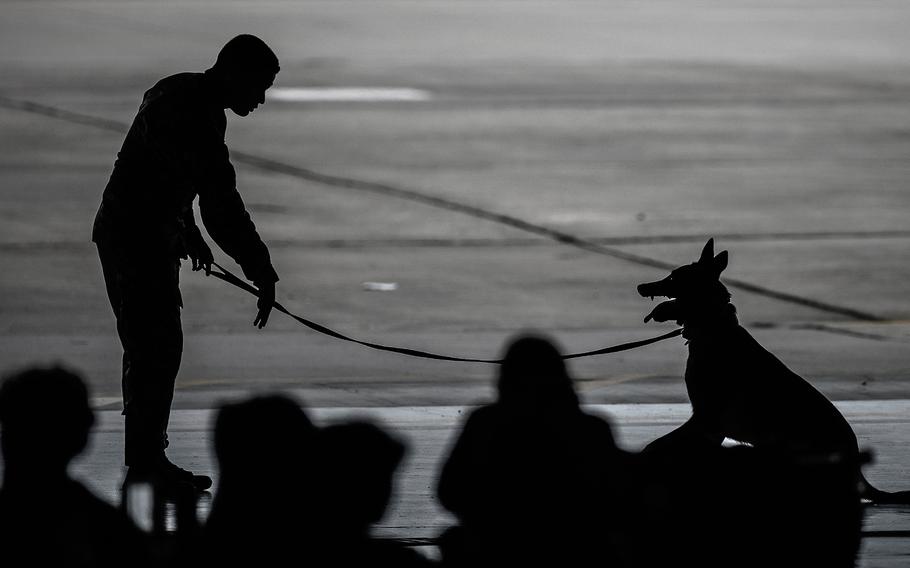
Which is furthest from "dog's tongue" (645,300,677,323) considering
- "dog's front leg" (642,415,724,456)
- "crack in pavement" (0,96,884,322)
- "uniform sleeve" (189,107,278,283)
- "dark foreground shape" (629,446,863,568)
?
"crack in pavement" (0,96,884,322)

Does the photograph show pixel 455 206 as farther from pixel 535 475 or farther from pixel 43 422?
pixel 43 422

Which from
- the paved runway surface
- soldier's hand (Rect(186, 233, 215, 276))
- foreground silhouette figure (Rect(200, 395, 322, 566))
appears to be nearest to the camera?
foreground silhouette figure (Rect(200, 395, 322, 566))

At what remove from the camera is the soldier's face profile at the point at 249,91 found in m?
6.54

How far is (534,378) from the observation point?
4.61m

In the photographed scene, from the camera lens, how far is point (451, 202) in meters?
14.5

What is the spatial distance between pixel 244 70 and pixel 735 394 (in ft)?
7.62

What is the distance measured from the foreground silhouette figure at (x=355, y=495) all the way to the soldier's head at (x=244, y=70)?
2.66 m

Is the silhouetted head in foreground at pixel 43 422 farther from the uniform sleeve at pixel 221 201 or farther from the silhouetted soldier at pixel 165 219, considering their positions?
the uniform sleeve at pixel 221 201

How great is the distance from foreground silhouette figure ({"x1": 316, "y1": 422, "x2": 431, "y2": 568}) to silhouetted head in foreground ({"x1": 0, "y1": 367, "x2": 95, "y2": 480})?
0.62m

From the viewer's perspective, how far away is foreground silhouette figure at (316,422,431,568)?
13.4ft

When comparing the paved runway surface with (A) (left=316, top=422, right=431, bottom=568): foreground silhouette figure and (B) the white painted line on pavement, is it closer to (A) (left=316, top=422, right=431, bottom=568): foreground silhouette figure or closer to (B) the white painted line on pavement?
(B) the white painted line on pavement

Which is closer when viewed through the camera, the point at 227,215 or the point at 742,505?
the point at 742,505

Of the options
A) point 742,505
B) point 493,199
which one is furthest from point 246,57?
point 493,199

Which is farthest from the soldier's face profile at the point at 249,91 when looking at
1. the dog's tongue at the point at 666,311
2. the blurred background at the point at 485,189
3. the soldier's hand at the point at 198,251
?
the blurred background at the point at 485,189
